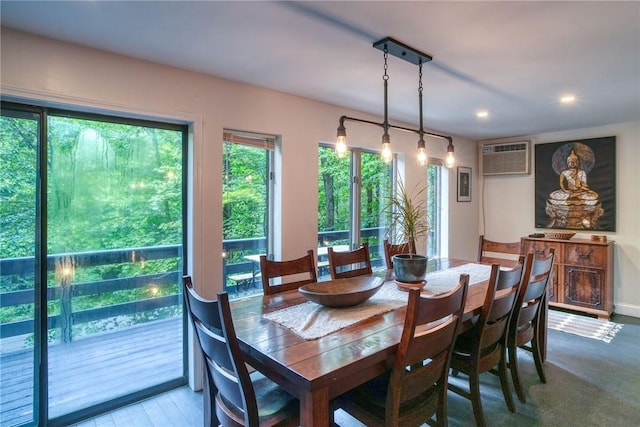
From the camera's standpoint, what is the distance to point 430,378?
157 centimetres

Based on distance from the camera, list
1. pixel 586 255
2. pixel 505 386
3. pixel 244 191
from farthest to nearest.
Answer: pixel 586 255, pixel 244 191, pixel 505 386

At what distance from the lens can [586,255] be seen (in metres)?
4.20

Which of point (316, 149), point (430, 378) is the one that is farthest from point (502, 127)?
point (430, 378)

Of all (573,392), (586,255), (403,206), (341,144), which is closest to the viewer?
(341,144)

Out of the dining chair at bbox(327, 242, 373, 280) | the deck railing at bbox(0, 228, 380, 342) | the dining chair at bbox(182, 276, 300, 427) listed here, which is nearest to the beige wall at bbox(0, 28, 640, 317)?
the deck railing at bbox(0, 228, 380, 342)

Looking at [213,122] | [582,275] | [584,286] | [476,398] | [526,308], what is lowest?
[476,398]

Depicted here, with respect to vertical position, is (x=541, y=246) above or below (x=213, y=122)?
below

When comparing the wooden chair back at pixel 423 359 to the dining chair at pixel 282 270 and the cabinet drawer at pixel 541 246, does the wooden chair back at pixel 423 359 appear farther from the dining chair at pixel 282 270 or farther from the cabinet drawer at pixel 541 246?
the cabinet drawer at pixel 541 246

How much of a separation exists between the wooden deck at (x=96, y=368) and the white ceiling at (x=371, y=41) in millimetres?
1927

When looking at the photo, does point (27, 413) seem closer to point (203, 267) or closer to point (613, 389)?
point (203, 267)

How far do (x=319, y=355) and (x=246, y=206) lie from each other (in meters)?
1.87

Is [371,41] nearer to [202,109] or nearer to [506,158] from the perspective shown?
[202,109]

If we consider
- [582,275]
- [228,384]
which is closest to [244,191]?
[228,384]

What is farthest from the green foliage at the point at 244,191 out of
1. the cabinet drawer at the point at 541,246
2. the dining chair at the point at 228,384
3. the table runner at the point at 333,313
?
the cabinet drawer at the point at 541,246
